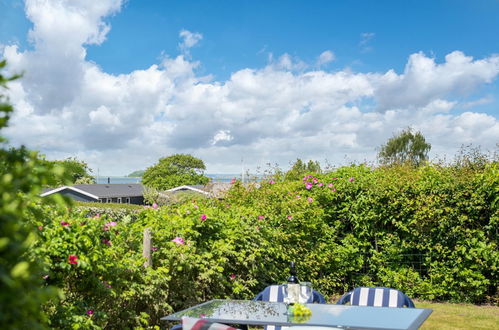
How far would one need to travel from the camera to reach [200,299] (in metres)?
5.51

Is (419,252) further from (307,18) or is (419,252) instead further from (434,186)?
(307,18)

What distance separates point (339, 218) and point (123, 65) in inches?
Answer: 488

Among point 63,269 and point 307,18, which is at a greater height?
point 307,18

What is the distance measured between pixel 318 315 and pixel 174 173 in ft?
208

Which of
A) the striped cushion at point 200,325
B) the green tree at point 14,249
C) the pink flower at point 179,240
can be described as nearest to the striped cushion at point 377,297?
the pink flower at point 179,240

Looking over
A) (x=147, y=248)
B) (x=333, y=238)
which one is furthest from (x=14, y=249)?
(x=333, y=238)

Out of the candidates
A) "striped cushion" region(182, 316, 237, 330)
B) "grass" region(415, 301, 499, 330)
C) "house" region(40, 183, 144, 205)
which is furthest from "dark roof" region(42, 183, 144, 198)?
"striped cushion" region(182, 316, 237, 330)

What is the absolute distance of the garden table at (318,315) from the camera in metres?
3.44

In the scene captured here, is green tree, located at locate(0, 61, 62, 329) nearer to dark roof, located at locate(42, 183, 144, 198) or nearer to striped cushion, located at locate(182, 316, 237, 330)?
striped cushion, located at locate(182, 316, 237, 330)

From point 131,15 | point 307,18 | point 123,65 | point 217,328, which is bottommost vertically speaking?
point 217,328

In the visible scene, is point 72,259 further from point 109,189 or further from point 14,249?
point 109,189

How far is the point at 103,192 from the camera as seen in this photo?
48594 mm

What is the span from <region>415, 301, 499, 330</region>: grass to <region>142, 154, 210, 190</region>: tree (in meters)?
55.9

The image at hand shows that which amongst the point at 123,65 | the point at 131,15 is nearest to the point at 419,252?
the point at 131,15
